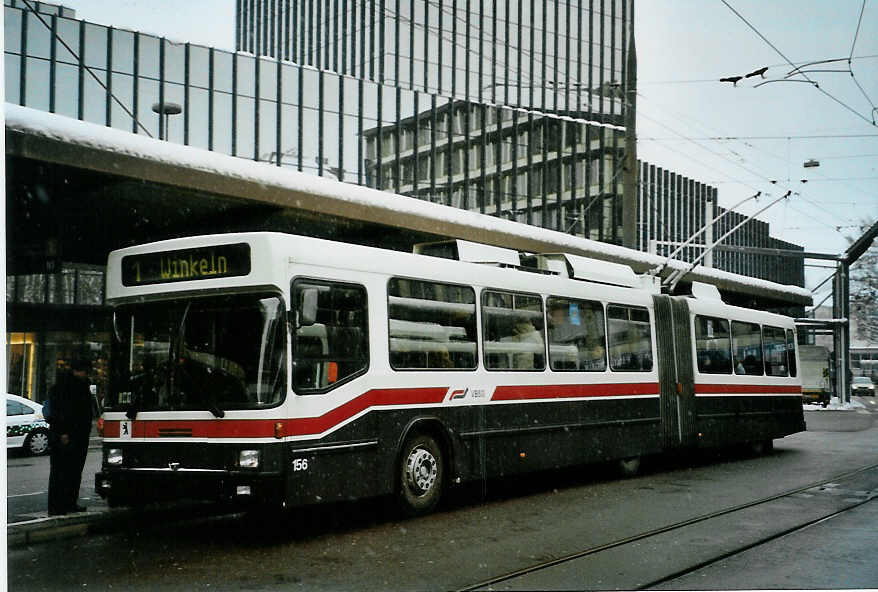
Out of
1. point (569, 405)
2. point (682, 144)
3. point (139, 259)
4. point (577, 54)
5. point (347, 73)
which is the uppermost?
point (347, 73)

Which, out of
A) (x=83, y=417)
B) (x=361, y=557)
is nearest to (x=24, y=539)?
(x=83, y=417)

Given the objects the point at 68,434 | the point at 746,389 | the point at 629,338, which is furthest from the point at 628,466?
the point at 68,434

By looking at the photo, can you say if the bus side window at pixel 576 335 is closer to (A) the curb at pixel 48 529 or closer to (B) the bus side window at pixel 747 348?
(B) the bus side window at pixel 747 348

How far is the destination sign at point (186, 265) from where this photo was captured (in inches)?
358

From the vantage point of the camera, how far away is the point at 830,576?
24.9ft

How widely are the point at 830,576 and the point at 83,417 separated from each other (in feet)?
24.5

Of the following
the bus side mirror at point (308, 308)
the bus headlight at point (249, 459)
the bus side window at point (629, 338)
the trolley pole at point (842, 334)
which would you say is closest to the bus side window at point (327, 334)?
the bus side mirror at point (308, 308)

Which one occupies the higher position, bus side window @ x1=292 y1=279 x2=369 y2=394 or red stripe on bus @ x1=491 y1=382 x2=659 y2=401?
bus side window @ x1=292 y1=279 x2=369 y2=394

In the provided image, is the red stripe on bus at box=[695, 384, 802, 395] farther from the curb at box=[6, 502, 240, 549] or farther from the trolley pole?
the trolley pole

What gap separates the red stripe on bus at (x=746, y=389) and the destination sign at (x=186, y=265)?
973 cm

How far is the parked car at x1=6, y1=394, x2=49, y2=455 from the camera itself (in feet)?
66.2

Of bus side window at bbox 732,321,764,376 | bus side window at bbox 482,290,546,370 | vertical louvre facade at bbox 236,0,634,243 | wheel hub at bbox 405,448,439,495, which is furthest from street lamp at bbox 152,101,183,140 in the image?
wheel hub at bbox 405,448,439,495

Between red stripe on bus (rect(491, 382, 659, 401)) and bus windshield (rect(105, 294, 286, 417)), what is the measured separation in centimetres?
360

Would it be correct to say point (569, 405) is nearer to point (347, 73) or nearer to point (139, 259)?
point (139, 259)
